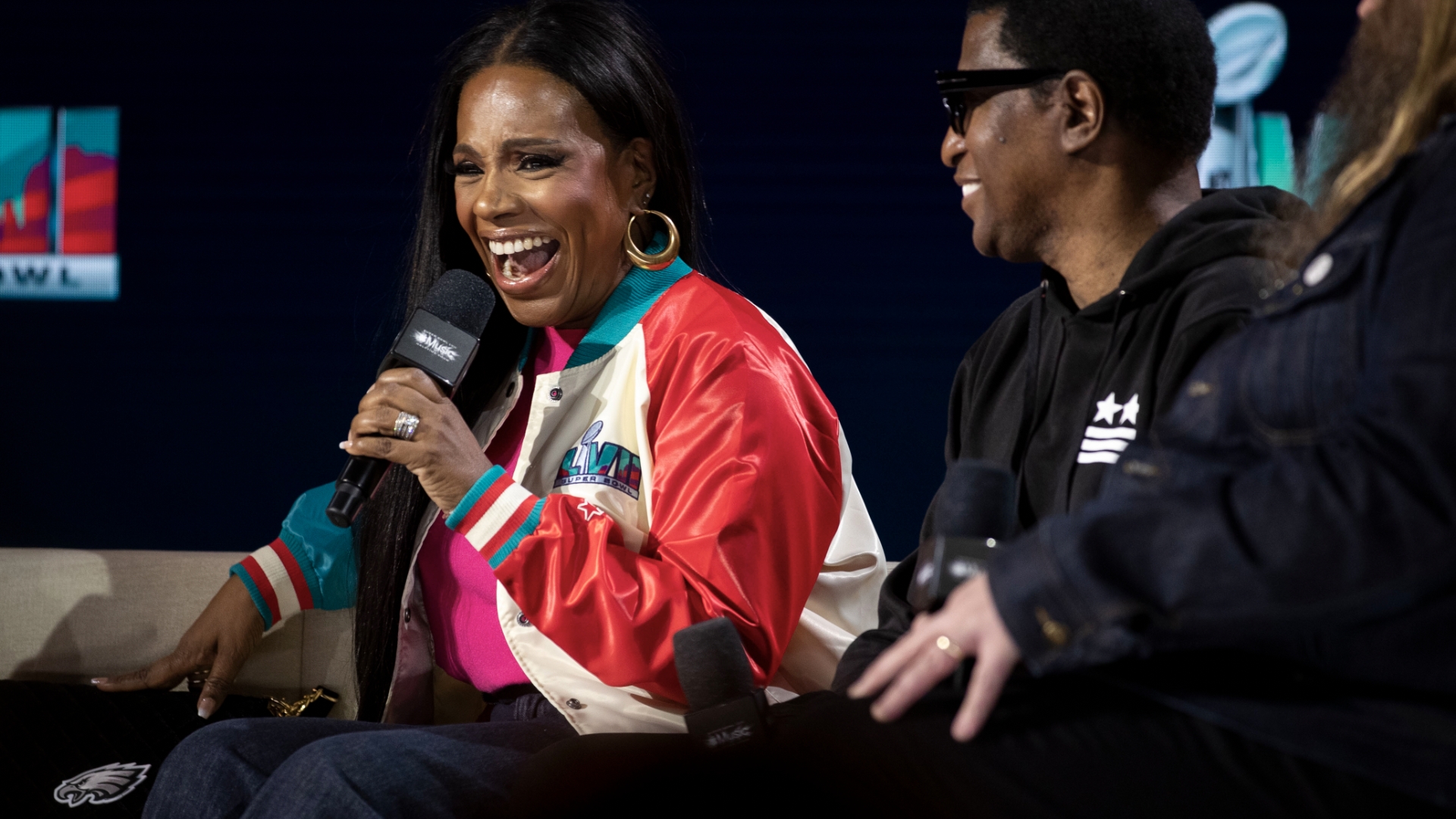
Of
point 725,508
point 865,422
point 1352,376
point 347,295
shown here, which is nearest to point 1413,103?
point 1352,376

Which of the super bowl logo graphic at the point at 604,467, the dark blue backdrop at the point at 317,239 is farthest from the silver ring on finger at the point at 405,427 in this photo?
the dark blue backdrop at the point at 317,239

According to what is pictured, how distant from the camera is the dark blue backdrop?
3.06 metres

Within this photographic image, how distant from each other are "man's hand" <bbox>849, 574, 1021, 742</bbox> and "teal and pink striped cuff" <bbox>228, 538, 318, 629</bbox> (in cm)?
145

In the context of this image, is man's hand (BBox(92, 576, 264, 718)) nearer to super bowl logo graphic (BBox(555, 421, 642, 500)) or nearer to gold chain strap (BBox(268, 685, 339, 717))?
gold chain strap (BBox(268, 685, 339, 717))

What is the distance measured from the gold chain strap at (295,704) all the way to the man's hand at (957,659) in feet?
4.81

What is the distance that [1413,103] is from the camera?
2.93 feet

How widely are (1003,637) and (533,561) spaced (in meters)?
0.80

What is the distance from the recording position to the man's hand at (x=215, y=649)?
79.8 inches

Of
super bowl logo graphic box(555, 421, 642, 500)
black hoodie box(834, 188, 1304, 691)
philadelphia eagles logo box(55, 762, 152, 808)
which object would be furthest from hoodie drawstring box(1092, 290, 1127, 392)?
philadelphia eagles logo box(55, 762, 152, 808)

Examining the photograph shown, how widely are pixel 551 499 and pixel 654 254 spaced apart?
50cm

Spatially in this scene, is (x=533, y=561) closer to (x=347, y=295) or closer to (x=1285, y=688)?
(x=1285, y=688)

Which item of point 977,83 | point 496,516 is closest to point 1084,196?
point 977,83

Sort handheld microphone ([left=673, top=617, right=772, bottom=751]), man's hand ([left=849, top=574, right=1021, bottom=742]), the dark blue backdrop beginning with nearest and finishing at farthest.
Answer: man's hand ([left=849, top=574, right=1021, bottom=742]) < handheld microphone ([left=673, top=617, right=772, bottom=751]) < the dark blue backdrop

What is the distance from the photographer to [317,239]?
3312mm
